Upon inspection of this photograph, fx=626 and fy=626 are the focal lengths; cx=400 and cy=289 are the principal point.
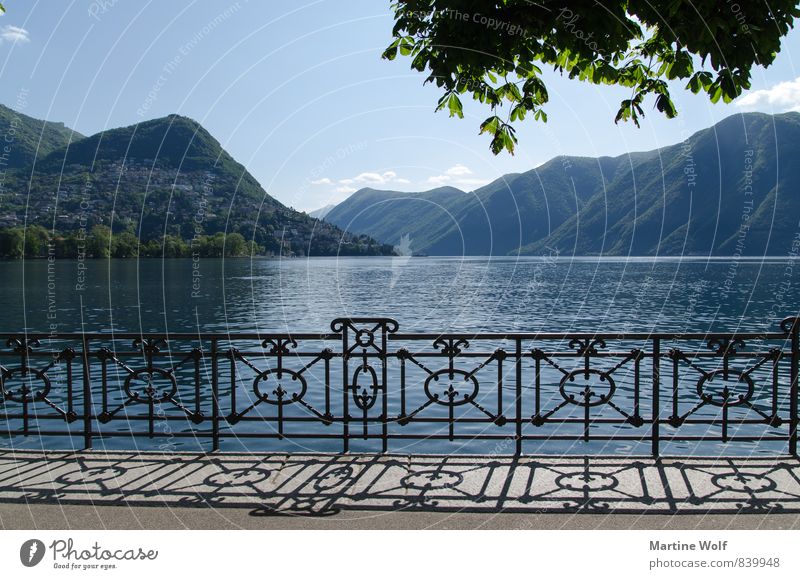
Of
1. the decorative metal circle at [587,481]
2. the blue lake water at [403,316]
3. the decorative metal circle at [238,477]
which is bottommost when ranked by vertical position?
the blue lake water at [403,316]

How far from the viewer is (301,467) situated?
21.5 feet

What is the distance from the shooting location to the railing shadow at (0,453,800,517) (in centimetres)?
557

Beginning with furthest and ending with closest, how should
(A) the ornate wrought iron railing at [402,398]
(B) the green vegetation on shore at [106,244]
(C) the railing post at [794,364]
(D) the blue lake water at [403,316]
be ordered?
(B) the green vegetation on shore at [106,244] → (D) the blue lake water at [403,316] → (A) the ornate wrought iron railing at [402,398] → (C) the railing post at [794,364]

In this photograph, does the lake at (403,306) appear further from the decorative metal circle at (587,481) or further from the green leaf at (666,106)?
the decorative metal circle at (587,481)

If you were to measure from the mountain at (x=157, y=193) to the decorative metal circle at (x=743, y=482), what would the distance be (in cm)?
9824

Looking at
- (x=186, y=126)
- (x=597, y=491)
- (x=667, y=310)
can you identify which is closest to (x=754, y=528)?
(x=597, y=491)

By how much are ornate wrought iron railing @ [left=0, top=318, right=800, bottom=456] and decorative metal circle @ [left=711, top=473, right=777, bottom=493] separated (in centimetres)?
43

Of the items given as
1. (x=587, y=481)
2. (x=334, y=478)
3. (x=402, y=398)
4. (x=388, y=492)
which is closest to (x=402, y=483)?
(x=388, y=492)

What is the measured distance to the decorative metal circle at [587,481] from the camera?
5.96m

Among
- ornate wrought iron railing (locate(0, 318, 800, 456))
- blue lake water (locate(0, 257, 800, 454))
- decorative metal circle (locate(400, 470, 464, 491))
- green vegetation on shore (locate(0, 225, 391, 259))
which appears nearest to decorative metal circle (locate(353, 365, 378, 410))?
ornate wrought iron railing (locate(0, 318, 800, 456))

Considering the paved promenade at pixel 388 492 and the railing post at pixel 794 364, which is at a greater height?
the railing post at pixel 794 364

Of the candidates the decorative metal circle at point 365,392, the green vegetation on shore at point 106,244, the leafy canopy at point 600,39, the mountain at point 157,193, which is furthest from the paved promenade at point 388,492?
the green vegetation on shore at point 106,244

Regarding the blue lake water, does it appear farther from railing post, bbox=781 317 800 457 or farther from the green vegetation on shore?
the green vegetation on shore

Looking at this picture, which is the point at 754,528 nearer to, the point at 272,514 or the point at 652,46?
the point at 272,514
